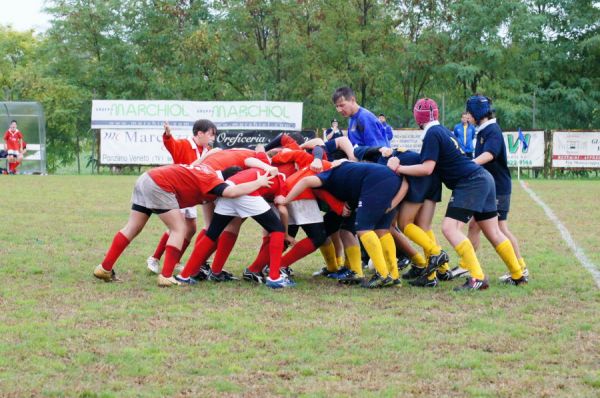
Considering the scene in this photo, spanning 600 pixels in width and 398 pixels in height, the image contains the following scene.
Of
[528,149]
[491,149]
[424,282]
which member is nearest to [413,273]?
[424,282]

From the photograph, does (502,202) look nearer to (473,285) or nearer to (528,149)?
(473,285)

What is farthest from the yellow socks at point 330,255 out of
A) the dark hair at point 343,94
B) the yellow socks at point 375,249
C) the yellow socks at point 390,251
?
the dark hair at point 343,94

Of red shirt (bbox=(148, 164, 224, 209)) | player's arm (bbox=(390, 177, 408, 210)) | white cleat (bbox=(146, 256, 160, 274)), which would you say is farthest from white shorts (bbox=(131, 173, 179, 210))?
player's arm (bbox=(390, 177, 408, 210))

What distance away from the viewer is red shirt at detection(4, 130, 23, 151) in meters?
→ 27.3

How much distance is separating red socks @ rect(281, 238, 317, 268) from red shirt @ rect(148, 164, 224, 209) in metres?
0.90

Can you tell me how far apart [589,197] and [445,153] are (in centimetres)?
1160

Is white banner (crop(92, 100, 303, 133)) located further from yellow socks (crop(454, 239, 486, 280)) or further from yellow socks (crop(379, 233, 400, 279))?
yellow socks (crop(454, 239, 486, 280))

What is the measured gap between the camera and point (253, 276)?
7.94m

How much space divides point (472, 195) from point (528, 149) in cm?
2058

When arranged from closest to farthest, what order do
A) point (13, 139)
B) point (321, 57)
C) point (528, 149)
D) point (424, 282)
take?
point (424, 282) < point (528, 149) < point (13, 139) < point (321, 57)

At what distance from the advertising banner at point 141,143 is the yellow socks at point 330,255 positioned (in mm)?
19754

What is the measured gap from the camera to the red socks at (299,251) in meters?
7.89

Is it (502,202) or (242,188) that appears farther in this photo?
(502,202)

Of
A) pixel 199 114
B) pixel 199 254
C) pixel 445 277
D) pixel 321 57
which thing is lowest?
pixel 445 277
